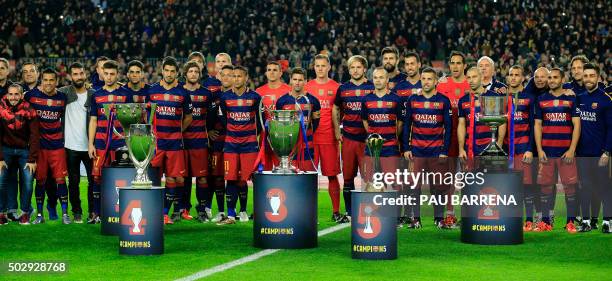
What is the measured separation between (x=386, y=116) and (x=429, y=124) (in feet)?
1.71

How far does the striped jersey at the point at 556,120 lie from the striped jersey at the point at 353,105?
1.98m

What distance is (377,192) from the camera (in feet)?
28.9

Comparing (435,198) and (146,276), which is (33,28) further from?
(146,276)

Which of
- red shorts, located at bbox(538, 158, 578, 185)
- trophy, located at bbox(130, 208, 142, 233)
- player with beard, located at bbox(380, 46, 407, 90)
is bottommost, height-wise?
trophy, located at bbox(130, 208, 142, 233)

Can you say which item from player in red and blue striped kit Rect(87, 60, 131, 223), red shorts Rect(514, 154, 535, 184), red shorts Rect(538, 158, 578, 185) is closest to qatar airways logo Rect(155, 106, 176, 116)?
player in red and blue striped kit Rect(87, 60, 131, 223)

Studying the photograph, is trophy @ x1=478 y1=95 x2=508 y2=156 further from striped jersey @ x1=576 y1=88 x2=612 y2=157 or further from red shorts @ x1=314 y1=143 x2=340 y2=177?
red shorts @ x1=314 y1=143 x2=340 y2=177

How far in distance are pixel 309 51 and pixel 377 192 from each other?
64.3ft

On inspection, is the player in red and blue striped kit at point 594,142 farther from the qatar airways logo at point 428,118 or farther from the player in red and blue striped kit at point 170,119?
the player in red and blue striped kit at point 170,119

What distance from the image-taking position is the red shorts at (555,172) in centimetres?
1102

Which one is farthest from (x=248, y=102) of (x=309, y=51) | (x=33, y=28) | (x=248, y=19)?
(x=33, y=28)

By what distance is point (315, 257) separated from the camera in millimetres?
9125

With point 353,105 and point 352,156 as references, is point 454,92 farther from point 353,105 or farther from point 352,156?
point 352,156

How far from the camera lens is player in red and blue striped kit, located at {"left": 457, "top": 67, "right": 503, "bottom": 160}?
1102cm

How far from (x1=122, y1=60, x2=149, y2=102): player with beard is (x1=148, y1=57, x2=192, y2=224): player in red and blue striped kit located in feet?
0.38
